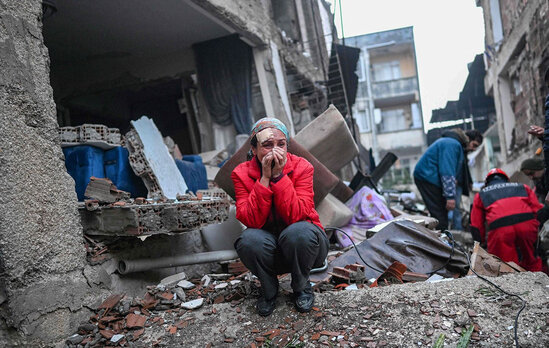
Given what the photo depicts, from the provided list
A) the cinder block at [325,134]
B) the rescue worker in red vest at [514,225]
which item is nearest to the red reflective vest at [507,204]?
the rescue worker in red vest at [514,225]

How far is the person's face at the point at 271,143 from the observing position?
274cm

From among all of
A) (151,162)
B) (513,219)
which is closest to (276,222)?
(151,162)

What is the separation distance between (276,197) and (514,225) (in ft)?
10.0

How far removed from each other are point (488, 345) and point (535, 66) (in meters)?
6.88

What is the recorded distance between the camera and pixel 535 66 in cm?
727

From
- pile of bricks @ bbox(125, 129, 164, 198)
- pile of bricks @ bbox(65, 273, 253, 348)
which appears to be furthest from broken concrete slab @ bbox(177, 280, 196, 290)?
pile of bricks @ bbox(125, 129, 164, 198)

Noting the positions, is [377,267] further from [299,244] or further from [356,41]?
[356,41]

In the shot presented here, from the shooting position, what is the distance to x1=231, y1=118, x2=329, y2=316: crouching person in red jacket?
2.56m

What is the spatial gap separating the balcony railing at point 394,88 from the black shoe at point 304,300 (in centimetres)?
2959

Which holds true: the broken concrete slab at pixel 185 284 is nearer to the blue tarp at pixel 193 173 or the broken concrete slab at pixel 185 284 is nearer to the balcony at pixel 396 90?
the blue tarp at pixel 193 173

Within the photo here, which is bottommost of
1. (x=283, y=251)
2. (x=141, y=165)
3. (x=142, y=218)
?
(x=283, y=251)

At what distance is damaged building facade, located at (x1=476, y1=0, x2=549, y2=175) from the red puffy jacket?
5.26m

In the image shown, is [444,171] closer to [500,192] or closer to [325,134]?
[500,192]

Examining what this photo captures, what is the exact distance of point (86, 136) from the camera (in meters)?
4.16
